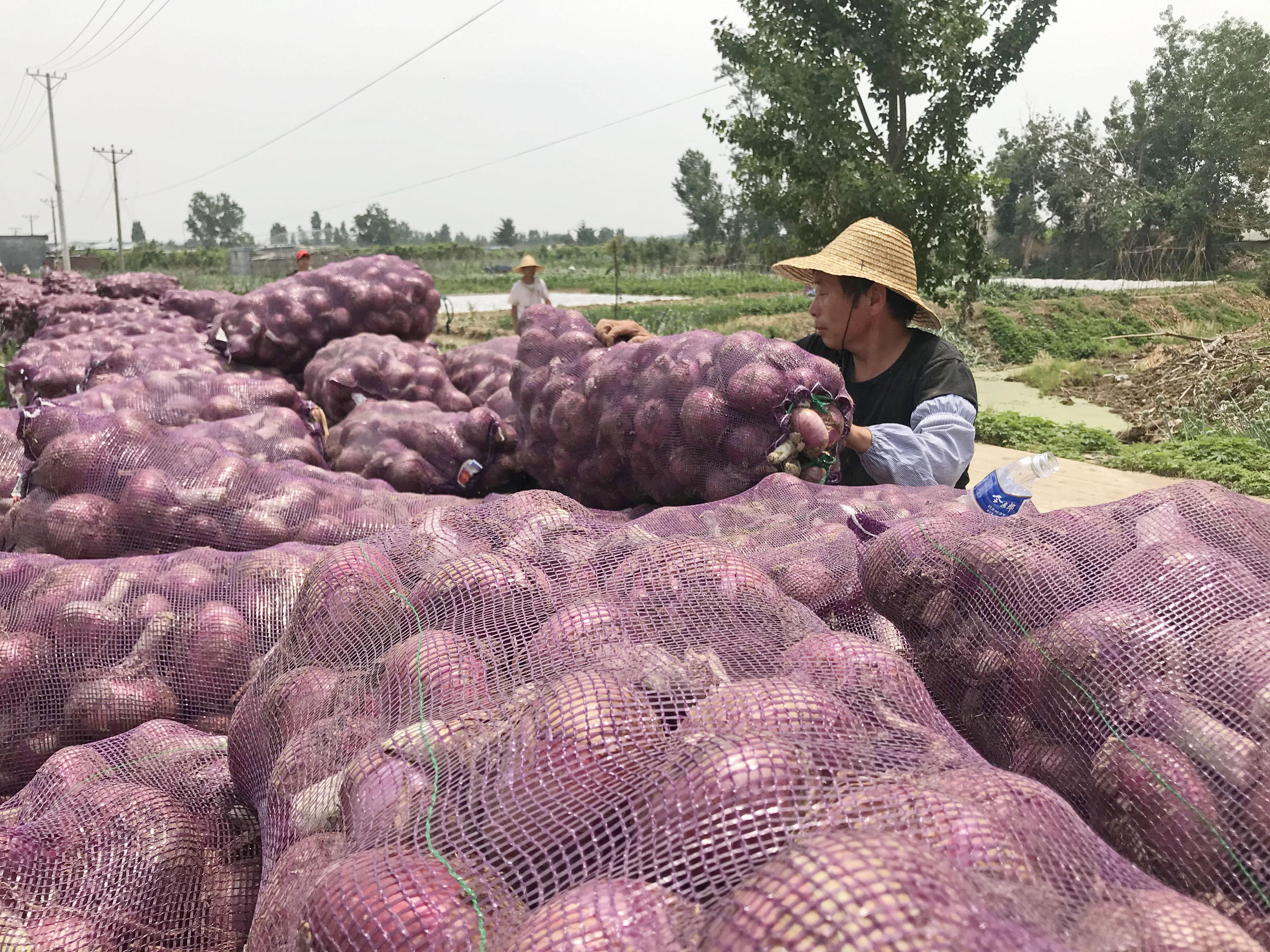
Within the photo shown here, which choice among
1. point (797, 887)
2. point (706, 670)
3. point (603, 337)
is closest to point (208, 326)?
point (603, 337)

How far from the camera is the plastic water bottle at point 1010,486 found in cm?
210

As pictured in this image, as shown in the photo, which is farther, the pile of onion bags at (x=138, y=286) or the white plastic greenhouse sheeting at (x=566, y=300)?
the white plastic greenhouse sheeting at (x=566, y=300)

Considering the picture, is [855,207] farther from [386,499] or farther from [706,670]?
[706,670]

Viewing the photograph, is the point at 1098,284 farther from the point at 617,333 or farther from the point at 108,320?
the point at 617,333

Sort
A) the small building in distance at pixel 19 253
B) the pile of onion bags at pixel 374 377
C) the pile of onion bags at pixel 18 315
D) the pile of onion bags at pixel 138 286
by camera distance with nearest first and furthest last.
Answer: the pile of onion bags at pixel 374 377 < the pile of onion bags at pixel 138 286 < the pile of onion bags at pixel 18 315 < the small building in distance at pixel 19 253

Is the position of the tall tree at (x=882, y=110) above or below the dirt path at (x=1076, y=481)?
above

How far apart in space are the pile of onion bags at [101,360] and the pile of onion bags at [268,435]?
2.45 feet

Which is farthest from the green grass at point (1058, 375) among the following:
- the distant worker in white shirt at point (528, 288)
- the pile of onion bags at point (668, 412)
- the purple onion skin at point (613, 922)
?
the purple onion skin at point (613, 922)

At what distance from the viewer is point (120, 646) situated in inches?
72.4

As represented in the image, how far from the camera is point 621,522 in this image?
2127 mm

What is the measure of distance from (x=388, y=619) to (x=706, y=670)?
53cm

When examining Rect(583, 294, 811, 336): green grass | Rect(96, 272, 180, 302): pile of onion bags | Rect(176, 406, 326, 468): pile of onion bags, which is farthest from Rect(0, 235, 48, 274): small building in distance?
Rect(176, 406, 326, 468): pile of onion bags

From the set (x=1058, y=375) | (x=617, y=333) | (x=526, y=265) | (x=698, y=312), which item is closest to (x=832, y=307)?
(x=617, y=333)

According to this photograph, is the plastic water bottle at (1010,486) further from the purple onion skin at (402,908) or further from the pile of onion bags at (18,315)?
the pile of onion bags at (18,315)
